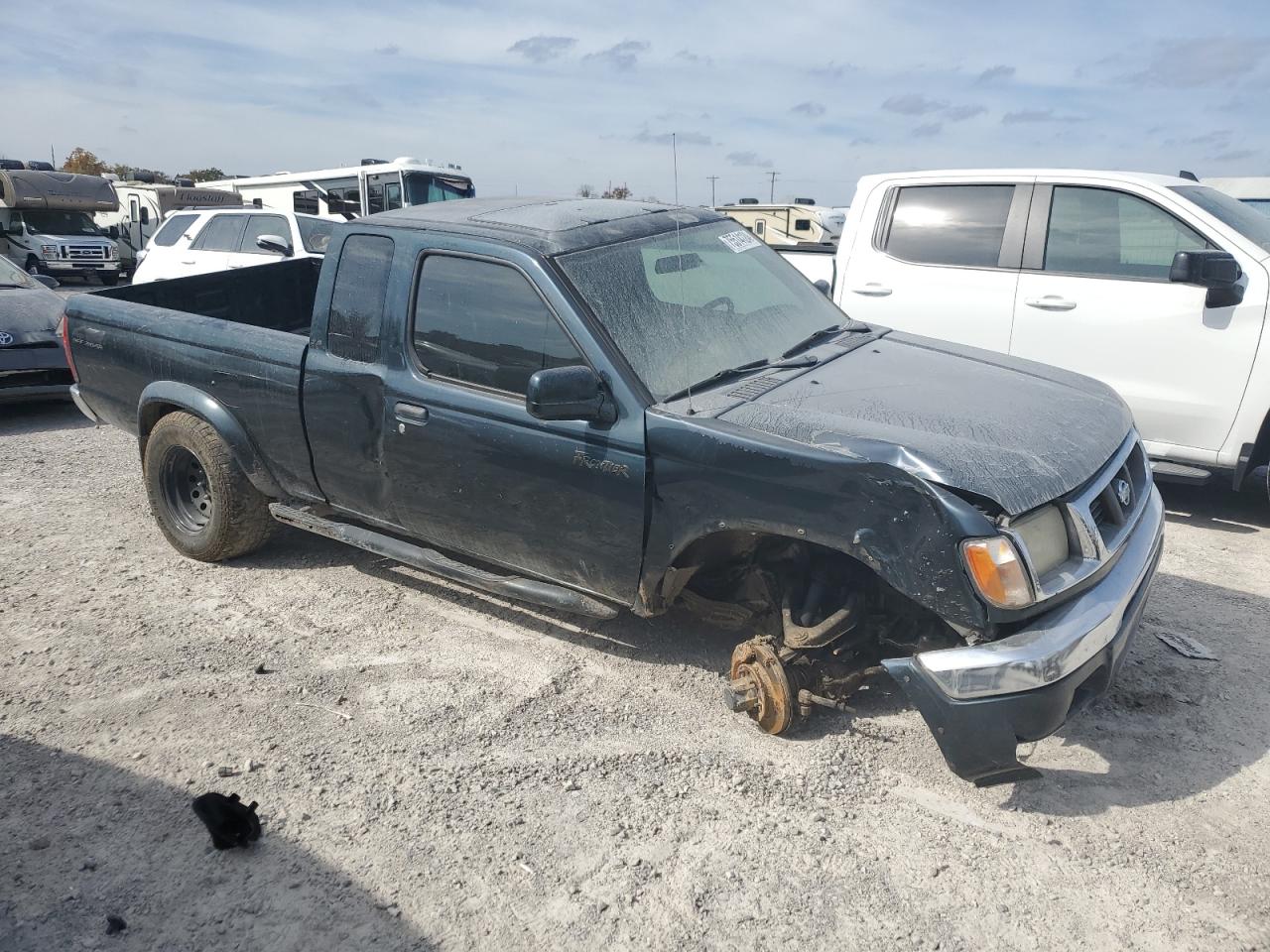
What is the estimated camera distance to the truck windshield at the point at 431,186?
18750 millimetres

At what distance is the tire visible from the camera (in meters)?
4.72

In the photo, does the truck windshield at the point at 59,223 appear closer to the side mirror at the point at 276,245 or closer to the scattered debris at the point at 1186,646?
the side mirror at the point at 276,245

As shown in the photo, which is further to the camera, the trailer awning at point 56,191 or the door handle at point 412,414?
the trailer awning at point 56,191

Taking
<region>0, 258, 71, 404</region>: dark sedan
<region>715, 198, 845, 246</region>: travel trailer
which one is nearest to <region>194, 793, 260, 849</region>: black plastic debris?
<region>0, 258, 71, 404</region>: dark sedan

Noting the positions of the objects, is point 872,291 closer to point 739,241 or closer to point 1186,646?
point 739,241

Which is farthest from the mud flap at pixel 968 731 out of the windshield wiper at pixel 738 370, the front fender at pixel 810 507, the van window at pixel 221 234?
the van window at pixel 221 234

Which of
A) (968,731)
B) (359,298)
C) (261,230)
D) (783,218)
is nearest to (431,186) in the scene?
(783,218)

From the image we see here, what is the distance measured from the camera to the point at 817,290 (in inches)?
185

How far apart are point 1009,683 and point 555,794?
1.48m

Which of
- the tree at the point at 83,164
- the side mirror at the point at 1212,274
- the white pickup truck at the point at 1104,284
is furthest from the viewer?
the tree at the point at 83,164

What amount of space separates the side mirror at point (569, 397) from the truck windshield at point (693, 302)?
19cm

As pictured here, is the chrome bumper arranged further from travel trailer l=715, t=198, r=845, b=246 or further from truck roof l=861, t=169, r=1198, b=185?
travel trailer l=715, t=198, r=845, b=246

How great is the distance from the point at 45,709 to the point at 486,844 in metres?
2.00

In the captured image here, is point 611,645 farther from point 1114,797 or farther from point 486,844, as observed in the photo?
point 1114,797
